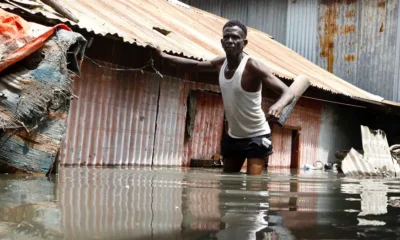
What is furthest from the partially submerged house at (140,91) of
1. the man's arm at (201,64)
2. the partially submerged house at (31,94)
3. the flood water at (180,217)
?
the flood water at (180,217)

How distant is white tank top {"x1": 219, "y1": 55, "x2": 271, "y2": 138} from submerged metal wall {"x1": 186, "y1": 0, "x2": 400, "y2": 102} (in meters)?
12.0

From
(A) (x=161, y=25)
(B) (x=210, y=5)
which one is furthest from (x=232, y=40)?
(B) (x=210, y=5)

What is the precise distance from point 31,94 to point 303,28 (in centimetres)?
1432

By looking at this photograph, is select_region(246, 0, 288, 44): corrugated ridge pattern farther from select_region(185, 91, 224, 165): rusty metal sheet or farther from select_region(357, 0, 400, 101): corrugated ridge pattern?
select_region(185, 91, 224, 165): rusty metal sheet

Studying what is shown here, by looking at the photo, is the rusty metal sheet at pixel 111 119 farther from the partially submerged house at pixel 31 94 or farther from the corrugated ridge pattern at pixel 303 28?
the corrugated ridge pattern at pixel 303 28

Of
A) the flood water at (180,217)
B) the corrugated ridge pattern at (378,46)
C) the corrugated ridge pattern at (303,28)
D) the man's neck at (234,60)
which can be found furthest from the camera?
the corrugated ridge pattern at (303,28)

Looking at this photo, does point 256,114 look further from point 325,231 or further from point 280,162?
point 280,162

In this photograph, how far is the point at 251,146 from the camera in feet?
17.8

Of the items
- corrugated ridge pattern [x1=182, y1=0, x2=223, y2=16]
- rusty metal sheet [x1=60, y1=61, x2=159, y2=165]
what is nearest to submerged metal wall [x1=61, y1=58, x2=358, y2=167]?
rusty metal sheet [x1=60, y1=61, x2=159, y2=165]

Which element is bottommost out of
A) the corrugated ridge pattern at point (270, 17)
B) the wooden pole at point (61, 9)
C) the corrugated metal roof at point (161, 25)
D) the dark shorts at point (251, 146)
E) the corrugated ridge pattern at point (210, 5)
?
the dark shorts at point (251, 146)

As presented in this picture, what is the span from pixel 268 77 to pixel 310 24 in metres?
13.1

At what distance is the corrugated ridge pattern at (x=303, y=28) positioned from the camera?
17312 mm

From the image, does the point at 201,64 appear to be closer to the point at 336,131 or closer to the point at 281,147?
the point at 281,147

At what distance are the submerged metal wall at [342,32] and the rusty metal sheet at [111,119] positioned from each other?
9.62 m
